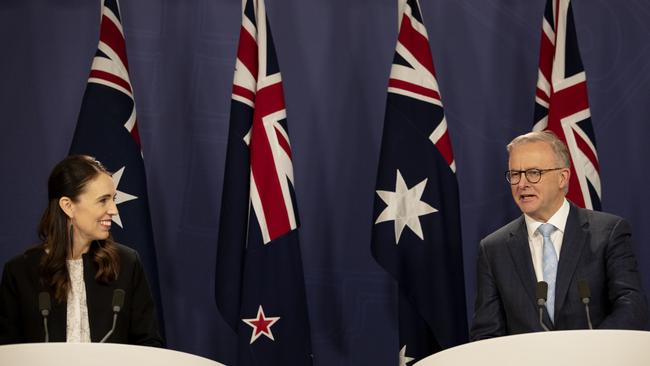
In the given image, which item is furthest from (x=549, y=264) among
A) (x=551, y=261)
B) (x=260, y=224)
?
(x=260, y=224)

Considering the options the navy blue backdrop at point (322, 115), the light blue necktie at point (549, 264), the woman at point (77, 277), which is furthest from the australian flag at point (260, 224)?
the light blue necktie at point (549, 264)

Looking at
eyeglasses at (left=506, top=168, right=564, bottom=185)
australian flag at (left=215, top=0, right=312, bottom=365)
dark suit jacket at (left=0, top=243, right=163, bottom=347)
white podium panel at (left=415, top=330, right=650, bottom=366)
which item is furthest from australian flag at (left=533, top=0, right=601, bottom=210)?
white podium panel at (left=415, top=330, right=650, bottom=366)

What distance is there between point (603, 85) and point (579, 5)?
503mm

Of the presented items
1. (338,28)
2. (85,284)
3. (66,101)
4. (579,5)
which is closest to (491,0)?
(579,5)

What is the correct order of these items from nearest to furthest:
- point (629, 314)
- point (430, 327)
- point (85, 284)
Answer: point (629, 314) → point (85, 284) → point (430, 327)

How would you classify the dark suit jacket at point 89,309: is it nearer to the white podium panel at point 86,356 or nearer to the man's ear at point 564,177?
the white podium panel at point 86,356

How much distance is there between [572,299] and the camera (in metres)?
4.13

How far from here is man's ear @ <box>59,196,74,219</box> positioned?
4.29 metres

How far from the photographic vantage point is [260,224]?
5.45 metres

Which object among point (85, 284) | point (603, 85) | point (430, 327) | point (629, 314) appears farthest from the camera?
point (603, 85)

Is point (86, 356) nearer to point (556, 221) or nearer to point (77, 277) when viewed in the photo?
point (77, 277)

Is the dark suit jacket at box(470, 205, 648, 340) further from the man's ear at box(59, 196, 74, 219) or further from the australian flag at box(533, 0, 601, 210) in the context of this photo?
the man's ear at box(59, 196, 74, 219)

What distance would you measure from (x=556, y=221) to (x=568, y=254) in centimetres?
22

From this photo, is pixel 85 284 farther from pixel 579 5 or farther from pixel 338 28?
pixel 579 5
